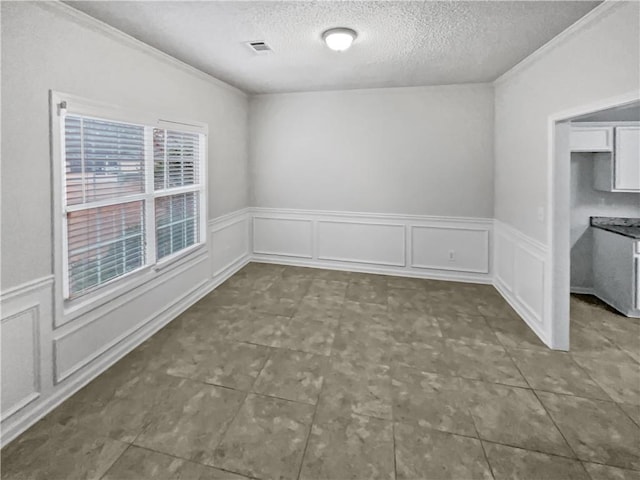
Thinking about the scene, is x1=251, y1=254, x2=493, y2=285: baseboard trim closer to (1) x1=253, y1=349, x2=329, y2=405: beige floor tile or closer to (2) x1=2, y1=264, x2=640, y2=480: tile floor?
(2) x1=2, y1=264, x2=640, y2=480: tile floor

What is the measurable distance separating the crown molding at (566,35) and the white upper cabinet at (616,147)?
980 mm

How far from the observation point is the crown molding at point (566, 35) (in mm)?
2184

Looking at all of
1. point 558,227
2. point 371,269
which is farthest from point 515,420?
point 371,269

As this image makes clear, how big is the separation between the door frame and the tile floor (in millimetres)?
262

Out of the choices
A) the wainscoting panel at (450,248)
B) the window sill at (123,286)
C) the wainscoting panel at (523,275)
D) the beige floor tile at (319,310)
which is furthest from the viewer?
→ the wainscoting panel at (450,248)

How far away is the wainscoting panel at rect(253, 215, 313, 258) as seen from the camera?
532 centimetres

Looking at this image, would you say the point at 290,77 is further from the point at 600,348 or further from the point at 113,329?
the point at 600,348

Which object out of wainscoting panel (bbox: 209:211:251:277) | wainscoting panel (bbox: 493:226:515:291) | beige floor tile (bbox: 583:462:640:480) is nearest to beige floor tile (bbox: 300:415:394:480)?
beige floor tile (bbox: 583:462:640:480)

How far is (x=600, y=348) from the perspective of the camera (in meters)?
2.96

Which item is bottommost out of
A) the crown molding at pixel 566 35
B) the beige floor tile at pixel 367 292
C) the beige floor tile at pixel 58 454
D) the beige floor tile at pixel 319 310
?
the beige floor tile at pixel 58 454

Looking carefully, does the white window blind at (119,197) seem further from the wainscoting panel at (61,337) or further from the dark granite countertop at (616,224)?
the dark granite countertop at (616,224)

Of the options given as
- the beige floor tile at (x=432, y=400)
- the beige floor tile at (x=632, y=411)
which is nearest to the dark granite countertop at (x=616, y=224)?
the beige floor tile at (x=632, y=411)

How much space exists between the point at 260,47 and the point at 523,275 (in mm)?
3413

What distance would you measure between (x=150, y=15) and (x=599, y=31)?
309 cm
